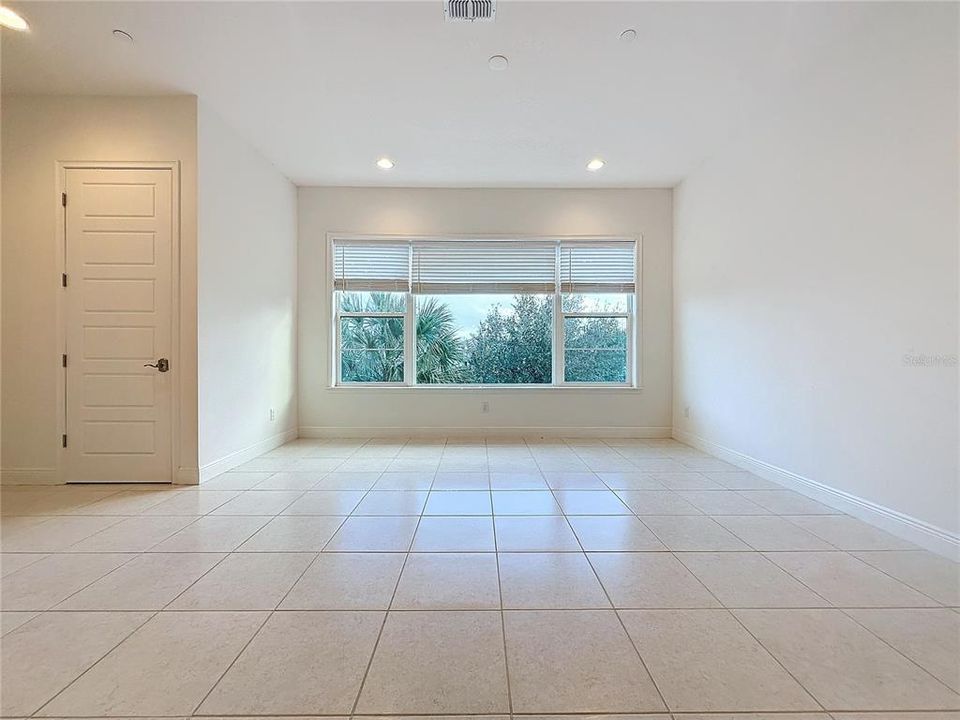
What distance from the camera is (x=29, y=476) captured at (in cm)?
332

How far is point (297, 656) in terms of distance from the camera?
1393 millimetres

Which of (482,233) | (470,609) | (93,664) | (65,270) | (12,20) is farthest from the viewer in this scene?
(482,233)

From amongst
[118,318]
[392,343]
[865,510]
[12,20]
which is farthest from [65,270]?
[865,510]

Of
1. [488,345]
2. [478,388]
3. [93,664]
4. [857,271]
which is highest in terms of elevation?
[857,271]

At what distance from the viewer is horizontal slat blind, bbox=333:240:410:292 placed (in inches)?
207

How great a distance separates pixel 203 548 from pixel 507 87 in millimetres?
3472

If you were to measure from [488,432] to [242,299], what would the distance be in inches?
117

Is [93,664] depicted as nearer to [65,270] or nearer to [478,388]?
[65,270]

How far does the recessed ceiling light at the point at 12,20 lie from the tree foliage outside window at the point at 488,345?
10.8 feet

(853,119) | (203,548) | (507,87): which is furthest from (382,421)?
(853,119)

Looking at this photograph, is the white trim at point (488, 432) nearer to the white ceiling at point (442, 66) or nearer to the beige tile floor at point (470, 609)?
the beige tile floor at point (470, 609)

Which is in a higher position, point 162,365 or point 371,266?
point 371,266

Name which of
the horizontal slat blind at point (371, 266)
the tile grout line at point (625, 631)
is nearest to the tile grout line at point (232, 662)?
the tile grout line at point (625, 631)

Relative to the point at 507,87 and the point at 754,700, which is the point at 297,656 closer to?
the point at 754,700
